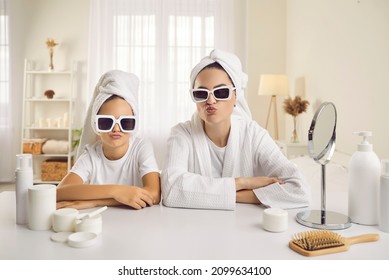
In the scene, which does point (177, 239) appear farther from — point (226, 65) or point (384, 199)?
point (226, 65)

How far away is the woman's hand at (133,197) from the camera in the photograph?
122 centimetres

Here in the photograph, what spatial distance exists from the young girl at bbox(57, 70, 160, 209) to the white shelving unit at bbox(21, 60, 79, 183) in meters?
3.88

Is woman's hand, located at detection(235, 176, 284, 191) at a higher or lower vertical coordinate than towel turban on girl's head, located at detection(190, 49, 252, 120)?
lower

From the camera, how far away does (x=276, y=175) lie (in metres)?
1.42

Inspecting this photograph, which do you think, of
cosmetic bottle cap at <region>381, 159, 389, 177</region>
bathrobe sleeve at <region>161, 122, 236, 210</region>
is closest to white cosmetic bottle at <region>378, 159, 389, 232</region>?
cosmetic bottle cap at <region>381, 159, 389, 177</region>

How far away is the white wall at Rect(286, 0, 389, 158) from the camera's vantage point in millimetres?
2717

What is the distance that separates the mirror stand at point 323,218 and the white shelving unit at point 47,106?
4.49 meters

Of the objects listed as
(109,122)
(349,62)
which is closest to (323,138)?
(109,122)

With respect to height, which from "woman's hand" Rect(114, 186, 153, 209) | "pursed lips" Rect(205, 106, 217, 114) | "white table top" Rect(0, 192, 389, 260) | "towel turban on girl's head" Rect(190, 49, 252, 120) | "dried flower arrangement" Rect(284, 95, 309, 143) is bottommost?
"white table top" Rect(0, 192, 389, 260)

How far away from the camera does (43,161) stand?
531 centimetres

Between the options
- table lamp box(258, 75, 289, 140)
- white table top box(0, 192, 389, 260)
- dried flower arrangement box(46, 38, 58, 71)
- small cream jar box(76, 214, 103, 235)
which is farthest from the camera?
dried flower arrangement box(46, 38, 58, 71)

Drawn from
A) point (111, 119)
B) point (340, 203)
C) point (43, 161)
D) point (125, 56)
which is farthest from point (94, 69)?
point (340, 203)

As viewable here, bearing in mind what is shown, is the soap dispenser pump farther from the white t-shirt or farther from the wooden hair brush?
the white t-shirt

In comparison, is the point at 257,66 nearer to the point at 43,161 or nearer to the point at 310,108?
the point at 310,108
